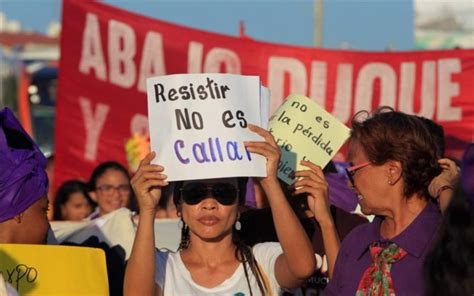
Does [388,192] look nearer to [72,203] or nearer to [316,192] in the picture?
[316,192]

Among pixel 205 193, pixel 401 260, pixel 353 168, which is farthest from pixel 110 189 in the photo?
pixel 401 260

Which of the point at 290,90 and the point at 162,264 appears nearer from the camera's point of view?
the point at 162,264

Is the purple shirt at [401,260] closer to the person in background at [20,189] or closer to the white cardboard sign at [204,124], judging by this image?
the white cardboard sign at [204,124]

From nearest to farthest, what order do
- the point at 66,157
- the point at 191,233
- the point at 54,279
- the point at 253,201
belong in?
1. the point at 54,279
2. the point at 191,233
3. the point at 253,201
4. the point at 66,157

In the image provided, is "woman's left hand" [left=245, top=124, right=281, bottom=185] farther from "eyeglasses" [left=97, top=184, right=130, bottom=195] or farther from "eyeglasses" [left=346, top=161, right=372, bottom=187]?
"eyeglasses" [left=97, top=184, right=130, bottom=195]

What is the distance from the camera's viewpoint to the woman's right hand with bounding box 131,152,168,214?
5195mm

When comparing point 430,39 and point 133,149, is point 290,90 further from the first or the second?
point 430,39

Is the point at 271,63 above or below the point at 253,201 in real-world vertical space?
above

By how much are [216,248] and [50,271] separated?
649mm

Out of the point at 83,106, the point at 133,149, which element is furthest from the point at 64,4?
the point at 133,149

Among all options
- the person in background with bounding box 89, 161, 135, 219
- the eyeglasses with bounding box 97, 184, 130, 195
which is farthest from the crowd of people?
the eyeglasses with bounding box 97, 184, 130, 195

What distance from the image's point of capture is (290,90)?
1342 cm

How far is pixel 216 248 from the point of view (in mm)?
5383

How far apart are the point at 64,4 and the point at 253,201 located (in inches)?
278
